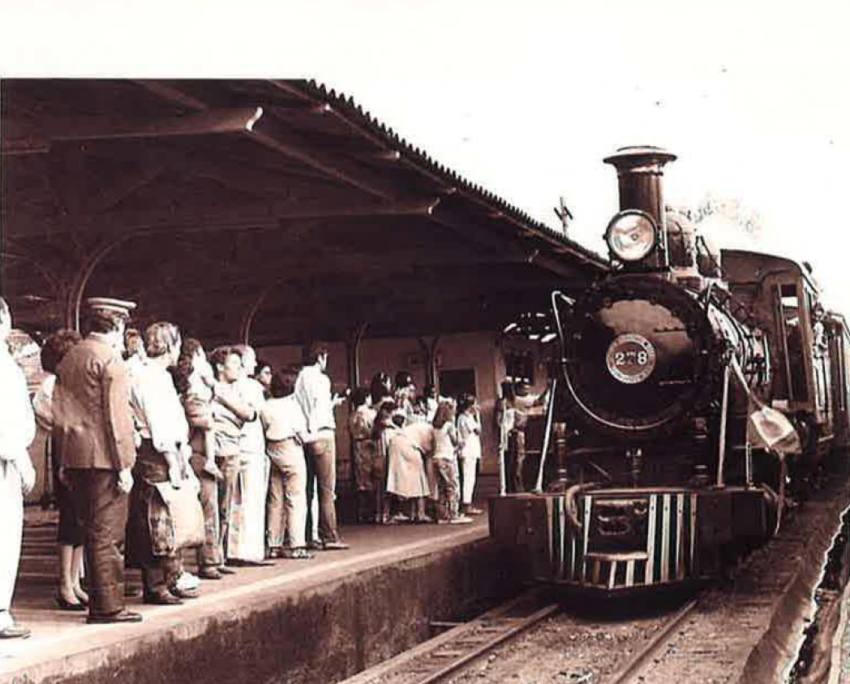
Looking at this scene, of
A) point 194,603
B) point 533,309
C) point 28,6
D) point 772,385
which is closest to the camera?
point 28,6

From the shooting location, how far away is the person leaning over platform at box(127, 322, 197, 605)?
7.16 metres

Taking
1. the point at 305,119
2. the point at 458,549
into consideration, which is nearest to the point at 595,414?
the point at 458,549

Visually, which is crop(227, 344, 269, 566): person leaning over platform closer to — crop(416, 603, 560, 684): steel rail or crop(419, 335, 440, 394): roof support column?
crop(416, 603, 560, 684): steel rail

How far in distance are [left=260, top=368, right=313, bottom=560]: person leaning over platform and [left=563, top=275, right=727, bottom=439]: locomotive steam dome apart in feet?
7.19

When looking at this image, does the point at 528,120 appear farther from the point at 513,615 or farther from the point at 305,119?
the point at 513,615

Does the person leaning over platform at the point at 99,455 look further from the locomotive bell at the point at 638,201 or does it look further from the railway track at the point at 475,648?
the locomotive bell at the point at 638,201

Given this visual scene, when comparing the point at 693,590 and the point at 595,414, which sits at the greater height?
the point at 595,414

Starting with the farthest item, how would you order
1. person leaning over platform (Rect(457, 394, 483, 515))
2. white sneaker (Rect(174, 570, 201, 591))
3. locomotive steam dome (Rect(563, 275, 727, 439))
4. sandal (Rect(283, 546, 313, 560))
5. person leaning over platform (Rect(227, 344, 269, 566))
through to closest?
person leaning over platform (Rect(457, 394, 483, 515))
sandal (Rect(283, 546, 313, 560))
locomotive steam dome (Rect(563, 275, 727, 439))
person leaning over platform (Rect(227, 344, 269, 566))
white sneaker (Rect(174, 570, 201, 591))

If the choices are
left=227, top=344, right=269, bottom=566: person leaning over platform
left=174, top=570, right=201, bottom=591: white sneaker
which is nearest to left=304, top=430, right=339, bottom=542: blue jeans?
left=227, top=344, right=269, bottom=566: person leaning over platform

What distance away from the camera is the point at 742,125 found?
751 centimetres

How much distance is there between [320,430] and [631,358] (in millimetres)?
2590

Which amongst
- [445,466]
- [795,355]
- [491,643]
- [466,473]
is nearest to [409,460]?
[445,466]

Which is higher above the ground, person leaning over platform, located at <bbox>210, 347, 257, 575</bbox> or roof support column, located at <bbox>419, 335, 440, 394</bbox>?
roof support column, located at <bbox>419, 335, 440, 394</bbox>

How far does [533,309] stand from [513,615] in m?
8.43
